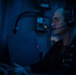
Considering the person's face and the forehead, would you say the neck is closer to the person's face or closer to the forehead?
the person's face

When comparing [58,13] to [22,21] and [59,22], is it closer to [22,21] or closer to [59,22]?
[59,22]

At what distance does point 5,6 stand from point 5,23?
0.41 ft

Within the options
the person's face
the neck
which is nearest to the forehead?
the person's face

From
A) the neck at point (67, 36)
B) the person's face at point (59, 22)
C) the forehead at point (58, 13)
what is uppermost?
the forehead at point (58, 13)

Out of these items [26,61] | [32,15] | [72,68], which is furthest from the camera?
[32,15]

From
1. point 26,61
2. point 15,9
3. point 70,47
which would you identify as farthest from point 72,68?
point 15,9

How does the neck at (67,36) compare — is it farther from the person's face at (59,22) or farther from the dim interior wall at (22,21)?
the dim interior wall at (22,21)

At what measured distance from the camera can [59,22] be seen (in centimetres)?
171

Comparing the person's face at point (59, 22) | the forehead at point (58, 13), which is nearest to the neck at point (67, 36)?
the person's face at point (59, 22)

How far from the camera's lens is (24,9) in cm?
173

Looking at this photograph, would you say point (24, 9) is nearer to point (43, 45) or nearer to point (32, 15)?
point (32, 15)

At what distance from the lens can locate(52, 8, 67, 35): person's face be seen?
1.67m

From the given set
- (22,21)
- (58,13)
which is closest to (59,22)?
(58,13)

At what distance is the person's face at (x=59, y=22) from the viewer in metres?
1.67
